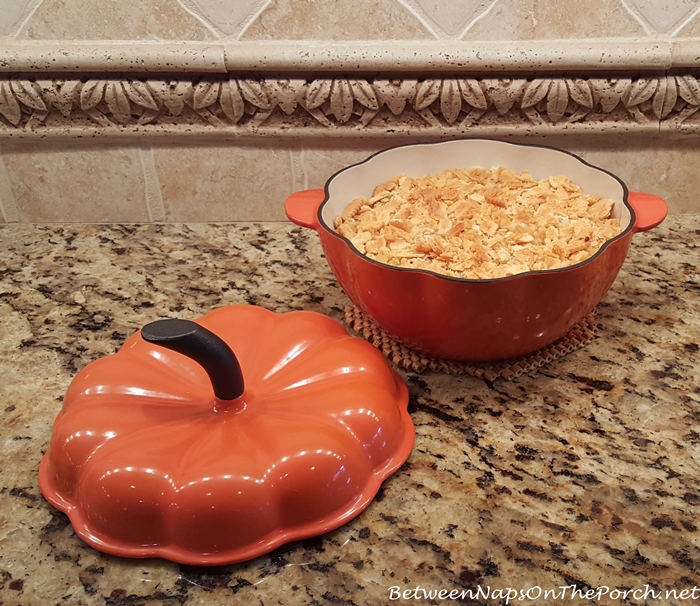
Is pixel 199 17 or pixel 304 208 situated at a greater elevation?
pixel 199 17

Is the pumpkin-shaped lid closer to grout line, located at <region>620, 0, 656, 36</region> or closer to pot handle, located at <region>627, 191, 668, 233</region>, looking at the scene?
pot handle, located at <region>627, 191, 668, 233</region>

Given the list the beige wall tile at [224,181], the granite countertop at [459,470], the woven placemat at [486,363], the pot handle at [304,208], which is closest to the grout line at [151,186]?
the beige wall tile at [224,181]

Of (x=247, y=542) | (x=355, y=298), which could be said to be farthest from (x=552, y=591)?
(x=355, y=298)

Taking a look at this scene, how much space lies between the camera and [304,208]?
2.35 feet

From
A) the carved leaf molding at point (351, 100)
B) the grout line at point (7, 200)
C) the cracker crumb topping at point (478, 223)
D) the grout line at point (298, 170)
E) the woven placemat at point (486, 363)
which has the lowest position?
the woven placemat at point (486, 363)

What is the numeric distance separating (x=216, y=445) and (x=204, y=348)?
0.25 ft

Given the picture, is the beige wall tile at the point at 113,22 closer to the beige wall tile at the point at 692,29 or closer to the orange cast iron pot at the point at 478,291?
the orange cast iron pot at the point at 478,291

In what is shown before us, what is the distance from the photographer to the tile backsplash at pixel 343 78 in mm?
856

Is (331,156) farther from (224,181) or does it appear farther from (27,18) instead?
(27,18)

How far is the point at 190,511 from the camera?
484mm

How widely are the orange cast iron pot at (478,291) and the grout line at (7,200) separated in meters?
0.52

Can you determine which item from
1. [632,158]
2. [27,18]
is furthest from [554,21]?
[27,18]

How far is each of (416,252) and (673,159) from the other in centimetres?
50

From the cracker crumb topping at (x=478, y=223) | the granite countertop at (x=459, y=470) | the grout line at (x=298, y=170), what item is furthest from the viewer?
the grout line at (x=298, y=170)
